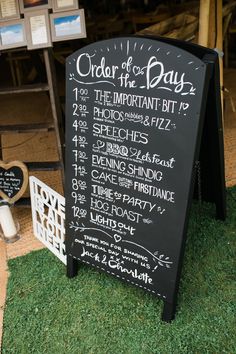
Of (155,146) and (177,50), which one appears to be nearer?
(177,50)

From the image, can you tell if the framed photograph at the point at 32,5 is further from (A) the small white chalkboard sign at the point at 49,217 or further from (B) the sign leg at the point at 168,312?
(B) the sign leg at the point at 168,312

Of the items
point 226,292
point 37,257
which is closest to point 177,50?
point 226,292

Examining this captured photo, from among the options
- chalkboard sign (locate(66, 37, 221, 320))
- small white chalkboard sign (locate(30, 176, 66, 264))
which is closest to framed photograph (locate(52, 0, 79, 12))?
chalkboard sign (locate(66, 37, 221, 320))

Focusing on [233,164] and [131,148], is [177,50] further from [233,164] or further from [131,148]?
[233,164]

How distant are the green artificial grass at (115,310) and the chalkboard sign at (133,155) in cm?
12

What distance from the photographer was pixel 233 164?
289 centimetres

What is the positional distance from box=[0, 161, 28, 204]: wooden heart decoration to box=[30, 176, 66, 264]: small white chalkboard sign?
0.44ft

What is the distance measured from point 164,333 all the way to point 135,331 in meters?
0.12

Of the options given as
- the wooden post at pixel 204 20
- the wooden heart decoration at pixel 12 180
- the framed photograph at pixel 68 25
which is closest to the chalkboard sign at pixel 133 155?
the framed photograph at pixel 68 25

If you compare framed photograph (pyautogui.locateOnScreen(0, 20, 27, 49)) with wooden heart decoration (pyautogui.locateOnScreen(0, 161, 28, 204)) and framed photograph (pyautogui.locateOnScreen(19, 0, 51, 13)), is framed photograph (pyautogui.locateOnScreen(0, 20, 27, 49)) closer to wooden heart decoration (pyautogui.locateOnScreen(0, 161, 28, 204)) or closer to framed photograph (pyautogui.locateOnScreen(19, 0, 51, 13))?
framed photograph (pyautogui.locateOnScreen(19, 0, 51, 13))

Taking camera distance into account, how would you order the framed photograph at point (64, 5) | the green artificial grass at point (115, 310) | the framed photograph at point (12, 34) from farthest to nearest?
the framed photograph at point (12, 34)
the framed photograph at point (64, 5)
the green artificial grass at point (115, 310)

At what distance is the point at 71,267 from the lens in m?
1.97

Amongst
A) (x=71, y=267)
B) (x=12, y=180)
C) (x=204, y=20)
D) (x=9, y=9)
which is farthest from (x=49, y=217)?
(x=204, y=20)

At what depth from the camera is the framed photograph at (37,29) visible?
1882mm
